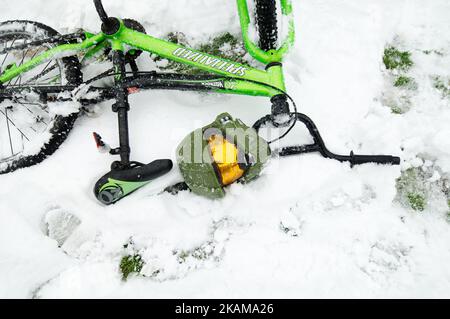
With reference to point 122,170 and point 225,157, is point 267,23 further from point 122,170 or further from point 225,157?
point 122,170

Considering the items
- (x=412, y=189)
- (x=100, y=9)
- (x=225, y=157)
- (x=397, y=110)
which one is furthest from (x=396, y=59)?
(x=100, y=9)

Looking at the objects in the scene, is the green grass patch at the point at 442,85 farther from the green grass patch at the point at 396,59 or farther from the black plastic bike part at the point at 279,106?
the black plastic bike part at the point at 279,106

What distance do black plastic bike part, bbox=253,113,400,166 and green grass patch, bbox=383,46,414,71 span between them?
104cm

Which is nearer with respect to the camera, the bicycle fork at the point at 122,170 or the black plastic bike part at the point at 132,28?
the bicycle fork at the point at 122,170

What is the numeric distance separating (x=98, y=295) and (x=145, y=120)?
152 cm

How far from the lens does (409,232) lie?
271cm

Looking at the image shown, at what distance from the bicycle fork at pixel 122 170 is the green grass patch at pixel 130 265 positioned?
471 millimetres

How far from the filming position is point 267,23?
112 inches

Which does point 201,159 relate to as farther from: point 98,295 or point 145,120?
point 98,295

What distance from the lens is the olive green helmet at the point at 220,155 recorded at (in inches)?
102

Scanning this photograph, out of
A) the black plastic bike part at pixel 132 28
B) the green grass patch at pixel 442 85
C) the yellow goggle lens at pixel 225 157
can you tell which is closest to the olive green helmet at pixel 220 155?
the yellow goggle lens at pixel 225 157

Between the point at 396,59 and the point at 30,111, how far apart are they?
3.54 metres

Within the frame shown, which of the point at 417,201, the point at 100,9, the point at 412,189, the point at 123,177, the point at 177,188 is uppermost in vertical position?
the point at 100,9

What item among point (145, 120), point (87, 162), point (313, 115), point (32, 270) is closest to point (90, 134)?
point (87, 162)
